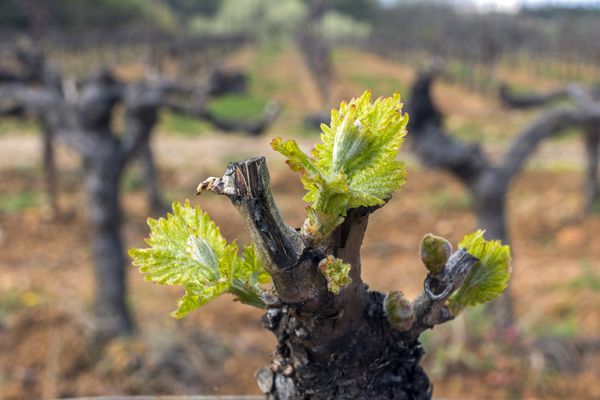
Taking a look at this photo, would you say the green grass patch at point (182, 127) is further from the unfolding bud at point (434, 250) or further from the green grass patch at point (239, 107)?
the unfolding bud at point (434, 250)

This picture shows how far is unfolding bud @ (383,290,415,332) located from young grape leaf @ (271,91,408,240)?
8.1 inches

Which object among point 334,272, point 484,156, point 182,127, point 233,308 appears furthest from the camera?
point 182,127

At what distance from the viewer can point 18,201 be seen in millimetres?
11203

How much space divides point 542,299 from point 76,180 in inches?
337

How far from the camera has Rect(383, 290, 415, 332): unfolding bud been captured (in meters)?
1.13

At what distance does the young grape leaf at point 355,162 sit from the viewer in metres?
0.97

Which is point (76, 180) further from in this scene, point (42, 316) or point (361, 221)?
point (361, 221)

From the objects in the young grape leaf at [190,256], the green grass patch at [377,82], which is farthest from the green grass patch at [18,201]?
the green grass patch at [377,82]

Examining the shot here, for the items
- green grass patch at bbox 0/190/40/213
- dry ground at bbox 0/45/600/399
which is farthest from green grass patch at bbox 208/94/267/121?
green grass patch at bbox 0/190/40/213

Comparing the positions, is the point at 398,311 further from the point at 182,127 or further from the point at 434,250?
the point at 182,127

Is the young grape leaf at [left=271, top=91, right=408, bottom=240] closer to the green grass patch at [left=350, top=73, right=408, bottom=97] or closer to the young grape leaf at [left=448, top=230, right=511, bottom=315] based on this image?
the young grape leaf at [left=448, top=230, right=511, bottom=315]

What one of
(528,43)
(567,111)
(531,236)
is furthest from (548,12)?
(567,111)

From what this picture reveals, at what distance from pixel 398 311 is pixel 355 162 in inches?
11.4

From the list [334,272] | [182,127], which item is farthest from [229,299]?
[182,127]
